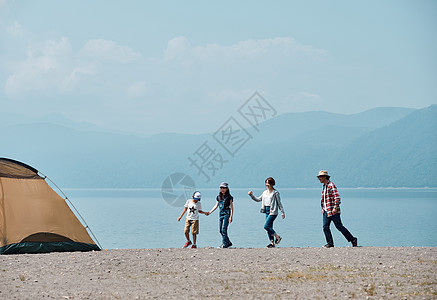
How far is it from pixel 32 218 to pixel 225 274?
6251mm

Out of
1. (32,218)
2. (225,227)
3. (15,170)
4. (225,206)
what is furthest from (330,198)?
(15,170)

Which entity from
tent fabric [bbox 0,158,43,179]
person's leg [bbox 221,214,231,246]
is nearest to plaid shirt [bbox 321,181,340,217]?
person's leg [bbox 221,214,231,246]

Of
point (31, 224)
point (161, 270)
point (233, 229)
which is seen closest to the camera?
point (161, 270)

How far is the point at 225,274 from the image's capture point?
1120cm

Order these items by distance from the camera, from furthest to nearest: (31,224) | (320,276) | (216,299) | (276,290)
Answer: (31,224), (320,276), (276,290), (216,299)

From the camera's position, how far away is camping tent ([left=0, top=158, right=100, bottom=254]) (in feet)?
47.9

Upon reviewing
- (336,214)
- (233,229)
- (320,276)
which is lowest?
(233,229)

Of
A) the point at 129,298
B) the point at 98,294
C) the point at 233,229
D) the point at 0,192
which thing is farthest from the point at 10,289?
the point at 233,229

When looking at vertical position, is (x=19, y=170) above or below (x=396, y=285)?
above

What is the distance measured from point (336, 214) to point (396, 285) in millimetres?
4961

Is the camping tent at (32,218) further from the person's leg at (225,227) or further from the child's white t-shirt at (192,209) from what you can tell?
the person's leg at (225,227)

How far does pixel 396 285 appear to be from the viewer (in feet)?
32.6

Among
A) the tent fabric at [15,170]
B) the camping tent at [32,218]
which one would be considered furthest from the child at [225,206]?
the tent fabric at [15,170]

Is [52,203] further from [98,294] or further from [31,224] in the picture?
[98,294]
